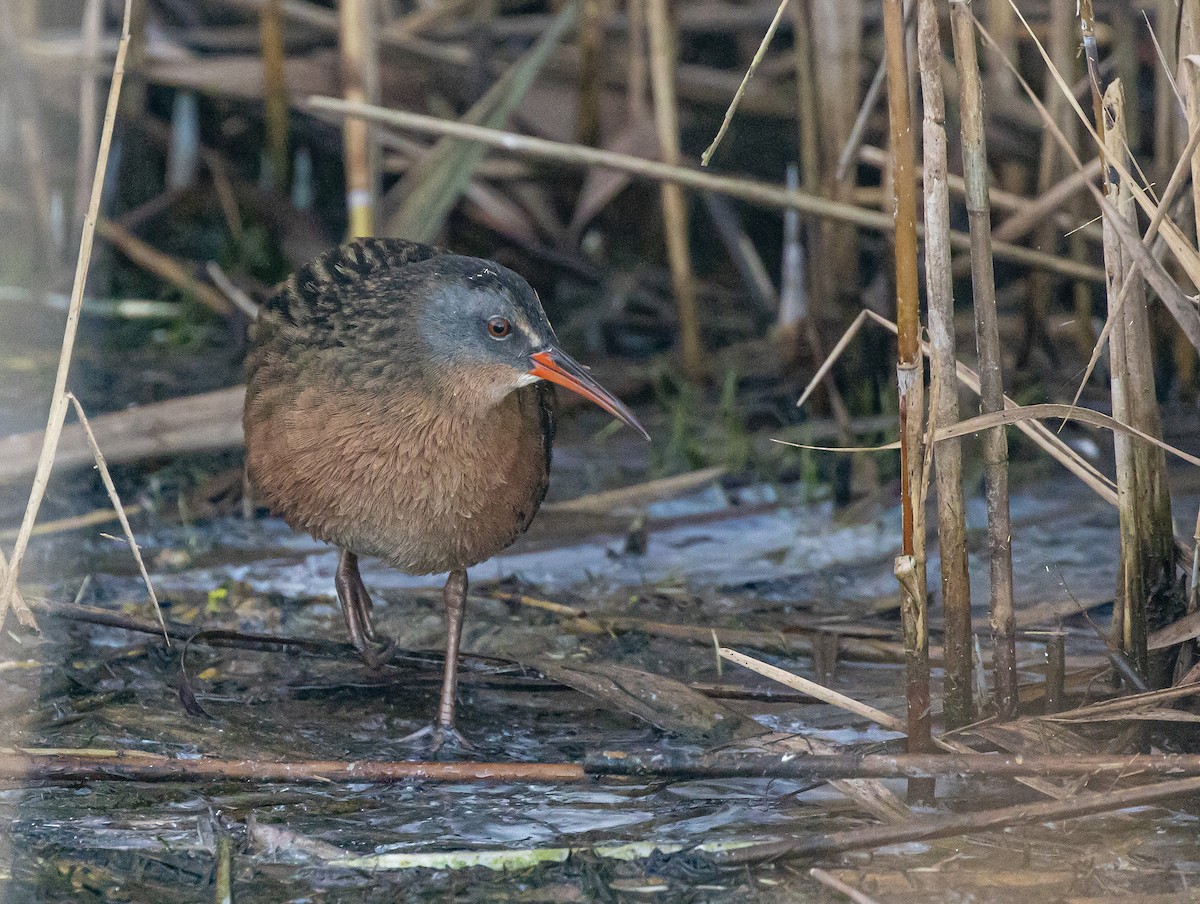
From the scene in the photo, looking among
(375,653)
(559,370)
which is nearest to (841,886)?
(559,370)

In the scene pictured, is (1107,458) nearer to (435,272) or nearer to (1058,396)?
(1058,396)

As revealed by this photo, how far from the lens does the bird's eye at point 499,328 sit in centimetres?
332

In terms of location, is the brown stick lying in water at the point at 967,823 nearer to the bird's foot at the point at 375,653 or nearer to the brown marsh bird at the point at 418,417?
the brown marsh bird at the point at 418,417

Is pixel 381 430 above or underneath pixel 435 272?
underneath

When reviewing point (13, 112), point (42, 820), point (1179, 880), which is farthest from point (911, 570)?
point (13, 112)

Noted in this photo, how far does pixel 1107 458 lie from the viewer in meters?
4.83

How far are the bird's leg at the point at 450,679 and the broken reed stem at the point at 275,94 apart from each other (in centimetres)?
294

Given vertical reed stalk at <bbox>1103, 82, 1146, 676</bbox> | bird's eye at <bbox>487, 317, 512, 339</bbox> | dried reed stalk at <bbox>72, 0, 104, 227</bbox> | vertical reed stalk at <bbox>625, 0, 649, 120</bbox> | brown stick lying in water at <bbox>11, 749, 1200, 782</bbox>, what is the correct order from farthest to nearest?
1. vertical reed stalk at <bbox>625, 0, 649, 120</bbox>
2. dried reed stalk at <bbox>72, 0, 104, 227</bbox>
3. bird's eye at <bbox>487, 317, 512, 339</bbox>
4. vertical reed stalk at <bbox>1103, 82, 1146, 676</bbox>
5. brown stick lying in water at <bbox>11, 749, 1200, 782</bbox>

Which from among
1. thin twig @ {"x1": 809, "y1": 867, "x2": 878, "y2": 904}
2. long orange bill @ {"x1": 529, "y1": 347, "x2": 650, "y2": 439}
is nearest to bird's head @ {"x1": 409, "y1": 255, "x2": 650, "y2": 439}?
long orange bill @ {"x1": 529, "y1": 347, "x2": 650, "y2": 439}

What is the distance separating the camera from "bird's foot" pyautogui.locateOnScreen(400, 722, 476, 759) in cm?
321

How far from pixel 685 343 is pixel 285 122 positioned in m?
1.78

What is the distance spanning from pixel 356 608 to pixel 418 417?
0.63m

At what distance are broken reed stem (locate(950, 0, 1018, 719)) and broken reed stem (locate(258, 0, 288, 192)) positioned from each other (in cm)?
361

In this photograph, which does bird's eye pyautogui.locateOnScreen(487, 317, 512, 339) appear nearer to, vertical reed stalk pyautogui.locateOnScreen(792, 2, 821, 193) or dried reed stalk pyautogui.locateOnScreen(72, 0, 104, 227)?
vertical reed stalk pyautogui.locateOnScreen(792, 2, 821, 193)
